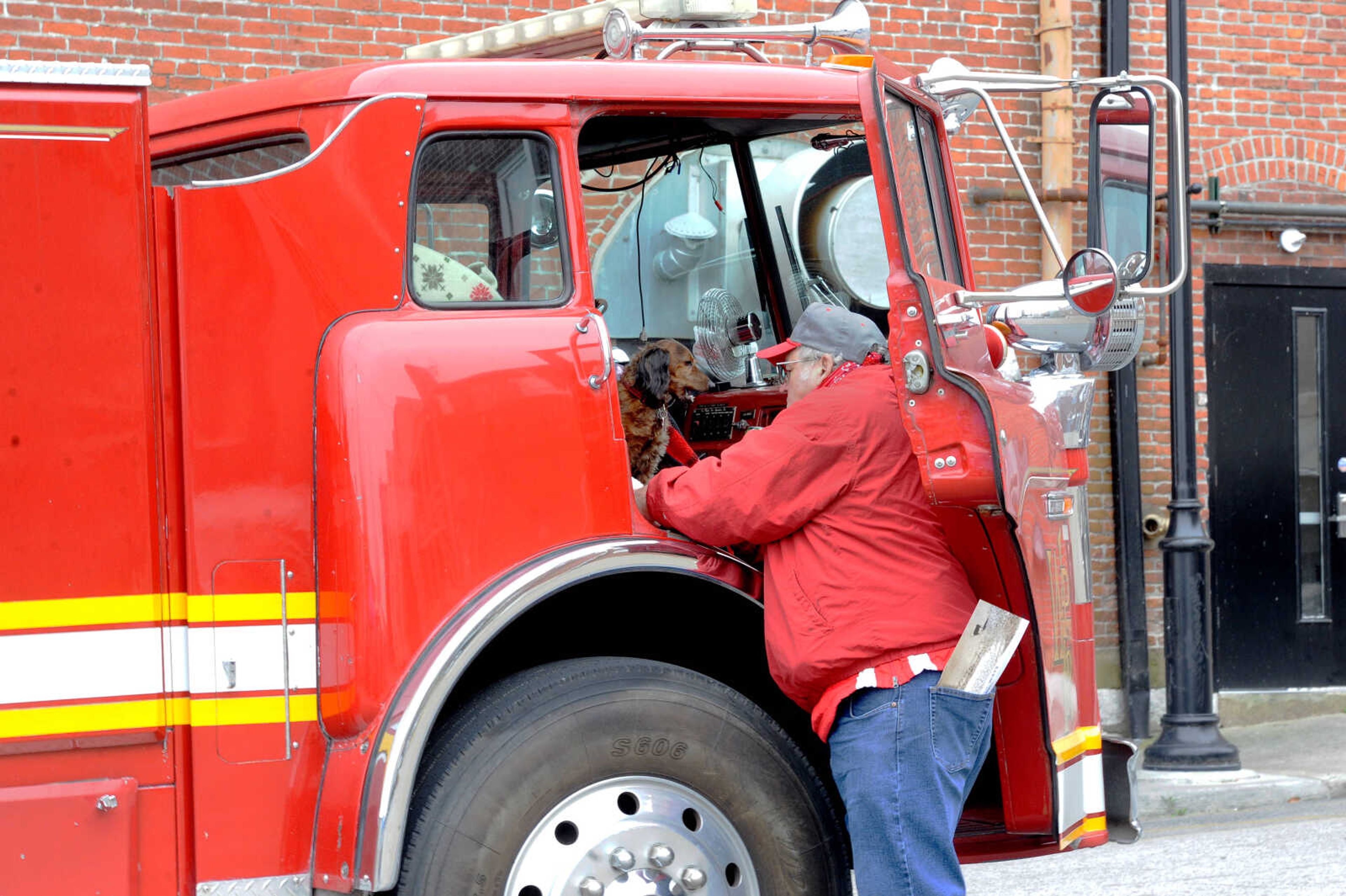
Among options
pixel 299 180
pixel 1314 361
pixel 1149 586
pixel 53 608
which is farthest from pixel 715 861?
pixel 1314 361

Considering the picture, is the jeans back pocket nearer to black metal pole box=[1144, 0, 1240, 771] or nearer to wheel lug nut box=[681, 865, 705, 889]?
wheel lug nut box=[681, 865, 705, 889]

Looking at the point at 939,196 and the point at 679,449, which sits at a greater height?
the point at 939,196

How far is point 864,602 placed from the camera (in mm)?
3355

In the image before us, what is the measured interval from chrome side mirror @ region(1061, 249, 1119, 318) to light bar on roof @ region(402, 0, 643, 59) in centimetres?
145

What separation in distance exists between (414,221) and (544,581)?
84 cm

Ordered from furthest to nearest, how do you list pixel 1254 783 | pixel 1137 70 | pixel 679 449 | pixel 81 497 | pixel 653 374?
1. pixel 1137 70
2. pixel 1254 783
3. pixel 679 449
4. pixel 653 374
5. pixel 81 497

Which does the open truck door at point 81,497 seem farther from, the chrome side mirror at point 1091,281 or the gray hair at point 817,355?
the chrome side mirror at point 1091,281

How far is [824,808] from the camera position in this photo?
348 cm

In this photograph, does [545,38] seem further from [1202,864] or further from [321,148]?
[1202,864]

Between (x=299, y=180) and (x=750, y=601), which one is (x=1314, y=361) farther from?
(x=299, y=180)

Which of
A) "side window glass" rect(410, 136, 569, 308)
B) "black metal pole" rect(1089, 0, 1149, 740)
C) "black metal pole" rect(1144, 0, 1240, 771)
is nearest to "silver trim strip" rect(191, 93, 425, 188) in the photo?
"side window glass" rect(410, 136, 569, 308)

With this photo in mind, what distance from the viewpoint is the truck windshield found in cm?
424

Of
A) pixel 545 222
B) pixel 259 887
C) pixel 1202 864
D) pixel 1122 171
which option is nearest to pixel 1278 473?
pixel 1202 864

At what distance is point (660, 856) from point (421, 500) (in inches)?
35.3
